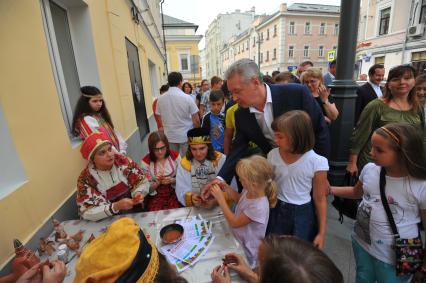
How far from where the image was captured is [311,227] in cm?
Answer: 176

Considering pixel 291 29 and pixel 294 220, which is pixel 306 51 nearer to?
pixel 291 29

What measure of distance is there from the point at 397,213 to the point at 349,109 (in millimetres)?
2395

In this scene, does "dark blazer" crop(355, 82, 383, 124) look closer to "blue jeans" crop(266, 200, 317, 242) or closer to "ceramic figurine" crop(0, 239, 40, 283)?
"blue jeans" crop(266, 200, 317, 242)

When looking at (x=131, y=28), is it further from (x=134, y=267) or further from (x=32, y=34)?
(x=134, y=267)

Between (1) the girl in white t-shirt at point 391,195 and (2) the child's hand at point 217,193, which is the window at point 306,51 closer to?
(1) the girl in white t-shirt at point 391,195

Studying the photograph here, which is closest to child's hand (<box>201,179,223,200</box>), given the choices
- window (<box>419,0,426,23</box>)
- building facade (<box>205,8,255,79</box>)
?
window (<box>419,0,426,23</box>)

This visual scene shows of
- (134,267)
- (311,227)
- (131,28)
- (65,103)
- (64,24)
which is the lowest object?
(311,227)

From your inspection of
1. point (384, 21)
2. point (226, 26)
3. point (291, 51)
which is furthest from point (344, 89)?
point (226, 26)

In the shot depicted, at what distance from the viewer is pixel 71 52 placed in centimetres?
317

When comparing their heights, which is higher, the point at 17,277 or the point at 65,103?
the point at 65,103

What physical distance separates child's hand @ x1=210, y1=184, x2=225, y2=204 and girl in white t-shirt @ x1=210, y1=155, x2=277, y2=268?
0.03 ft

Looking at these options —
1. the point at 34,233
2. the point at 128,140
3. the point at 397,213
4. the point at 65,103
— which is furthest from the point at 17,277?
the point at 128,140

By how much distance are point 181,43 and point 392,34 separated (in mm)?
18928

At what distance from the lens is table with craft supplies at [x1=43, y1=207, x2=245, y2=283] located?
50.9 inches
